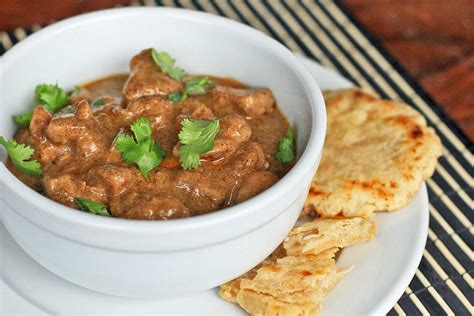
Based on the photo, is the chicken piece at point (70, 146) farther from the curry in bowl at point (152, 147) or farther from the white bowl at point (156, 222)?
the white bowl at point (156, 222)

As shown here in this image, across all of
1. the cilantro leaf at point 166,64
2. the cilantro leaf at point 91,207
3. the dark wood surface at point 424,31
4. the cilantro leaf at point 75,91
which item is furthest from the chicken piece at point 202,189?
the dark wood surface at point 424,31

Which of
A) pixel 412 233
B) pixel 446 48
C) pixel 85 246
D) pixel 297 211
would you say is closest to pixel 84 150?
pixel 85 246

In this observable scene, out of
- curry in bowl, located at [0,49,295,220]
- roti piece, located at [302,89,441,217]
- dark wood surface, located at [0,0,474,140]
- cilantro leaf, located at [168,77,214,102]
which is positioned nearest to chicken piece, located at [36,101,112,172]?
curry in bowl, located at [0,49,295,220]

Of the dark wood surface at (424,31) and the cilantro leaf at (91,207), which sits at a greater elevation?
the cilantro leaf at (91,207)

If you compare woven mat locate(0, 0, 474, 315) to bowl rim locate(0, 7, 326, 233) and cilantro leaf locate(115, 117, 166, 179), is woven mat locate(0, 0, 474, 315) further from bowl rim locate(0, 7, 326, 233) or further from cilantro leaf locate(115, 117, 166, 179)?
cilantro leaf locate(115, 117, 166, 179)

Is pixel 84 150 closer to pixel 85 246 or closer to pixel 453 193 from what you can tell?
pixel 85 246
